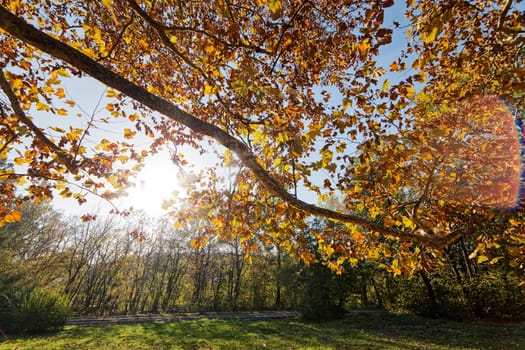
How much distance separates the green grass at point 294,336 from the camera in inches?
357

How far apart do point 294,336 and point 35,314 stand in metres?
12.5

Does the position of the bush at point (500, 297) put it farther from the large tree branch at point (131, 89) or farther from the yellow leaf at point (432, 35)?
the yellow leaf at point (432, 35)

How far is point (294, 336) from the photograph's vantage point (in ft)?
34.8

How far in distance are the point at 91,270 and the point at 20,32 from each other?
31.3 meters

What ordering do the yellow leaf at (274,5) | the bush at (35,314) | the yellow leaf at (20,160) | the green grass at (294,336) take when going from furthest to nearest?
the bush at (35,314) → the green grass at (294,336) → the yellow leaf at (20,160) → the yellow leaf at (274,5)

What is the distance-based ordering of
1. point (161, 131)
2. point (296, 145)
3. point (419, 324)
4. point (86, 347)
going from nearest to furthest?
point (296, 145), point (161, 131), point (86, 347), point (419, 324)

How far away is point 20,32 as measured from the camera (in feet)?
5.72

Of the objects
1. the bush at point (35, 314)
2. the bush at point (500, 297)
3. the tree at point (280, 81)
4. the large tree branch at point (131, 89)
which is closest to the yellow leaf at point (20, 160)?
the tree at point (280, 81)

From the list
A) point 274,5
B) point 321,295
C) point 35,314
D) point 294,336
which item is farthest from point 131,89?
point 321,295

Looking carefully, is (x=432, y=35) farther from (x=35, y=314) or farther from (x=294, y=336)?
(x=35, y=314)

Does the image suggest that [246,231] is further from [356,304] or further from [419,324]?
[356,304]

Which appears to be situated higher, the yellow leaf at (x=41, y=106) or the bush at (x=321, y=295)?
the yellow leaf at (x=41, y=106)

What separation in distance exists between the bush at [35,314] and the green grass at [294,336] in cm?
89

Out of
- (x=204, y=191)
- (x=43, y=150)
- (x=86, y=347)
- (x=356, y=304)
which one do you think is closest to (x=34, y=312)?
(x=86, y=347)
